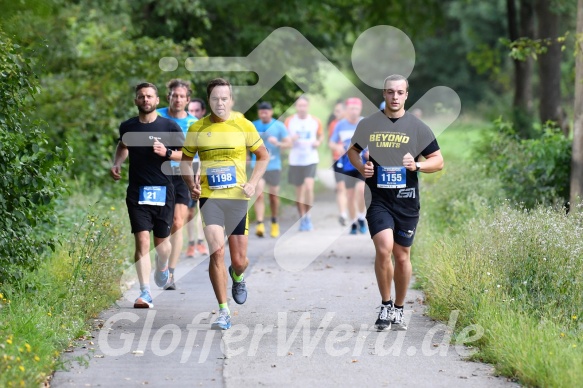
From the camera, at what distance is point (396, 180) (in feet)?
28.6

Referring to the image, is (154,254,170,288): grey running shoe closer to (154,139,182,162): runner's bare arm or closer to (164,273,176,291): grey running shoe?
(164,273,176,291): grey running shoe

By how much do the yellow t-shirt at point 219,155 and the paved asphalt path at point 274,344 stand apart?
116 centimetres

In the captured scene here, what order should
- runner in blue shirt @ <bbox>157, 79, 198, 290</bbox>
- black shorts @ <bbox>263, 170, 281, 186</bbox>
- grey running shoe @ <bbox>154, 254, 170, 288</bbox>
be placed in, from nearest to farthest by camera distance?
grey running shoe @ <bbox>154, 254, 170, 288</bbox>, runner in blue shirt @ <bbox>157, 79, 198, 290</bbox>, black shorts @ <bbox>263, 170, 281, 186</bbox>

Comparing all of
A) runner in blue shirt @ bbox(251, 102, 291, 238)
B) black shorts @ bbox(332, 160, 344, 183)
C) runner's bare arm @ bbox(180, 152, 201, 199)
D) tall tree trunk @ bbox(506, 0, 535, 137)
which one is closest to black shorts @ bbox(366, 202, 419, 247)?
runner's bare arm @ bbox(180, 152, 201, 199)

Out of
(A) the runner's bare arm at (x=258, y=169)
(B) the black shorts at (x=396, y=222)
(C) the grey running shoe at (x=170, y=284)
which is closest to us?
(B) the black shorts at (x=396, y=222)

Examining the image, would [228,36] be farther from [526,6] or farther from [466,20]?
Answer: [466,20]

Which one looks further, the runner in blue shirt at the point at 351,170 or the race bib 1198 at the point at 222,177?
the runner in blue shirt at the point at 351,170

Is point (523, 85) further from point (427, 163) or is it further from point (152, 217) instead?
point (427, 163)

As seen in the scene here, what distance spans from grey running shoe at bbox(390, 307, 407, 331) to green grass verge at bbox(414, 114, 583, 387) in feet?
1.43

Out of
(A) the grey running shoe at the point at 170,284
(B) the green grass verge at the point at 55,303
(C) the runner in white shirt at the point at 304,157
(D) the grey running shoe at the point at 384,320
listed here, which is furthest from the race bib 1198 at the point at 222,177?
(C) the runner in white shirt at the point at 304,157

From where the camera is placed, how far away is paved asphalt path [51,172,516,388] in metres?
6.95

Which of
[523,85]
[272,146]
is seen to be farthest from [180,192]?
[523,85]

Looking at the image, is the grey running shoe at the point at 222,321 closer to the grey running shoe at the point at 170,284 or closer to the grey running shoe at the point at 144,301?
the grey running shoe at the point at 144,301

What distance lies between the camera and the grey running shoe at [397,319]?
868cm
